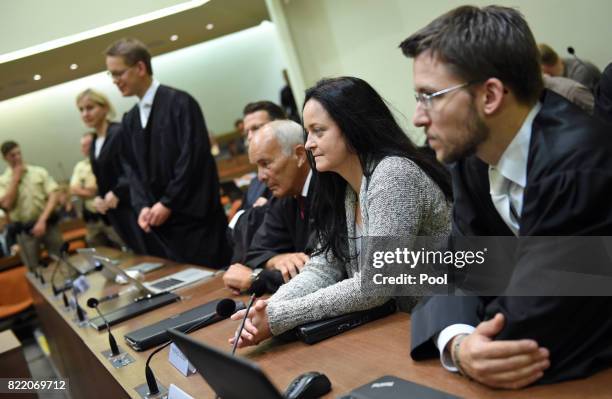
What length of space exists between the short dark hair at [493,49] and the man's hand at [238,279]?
4.31 feet

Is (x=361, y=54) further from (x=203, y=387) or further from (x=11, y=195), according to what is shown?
(x=203, y=387)

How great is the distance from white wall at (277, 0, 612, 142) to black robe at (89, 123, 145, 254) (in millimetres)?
2079

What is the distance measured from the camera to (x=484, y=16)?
115 centimetres

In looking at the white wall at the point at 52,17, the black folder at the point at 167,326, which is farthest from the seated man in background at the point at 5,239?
the black folder at the point at 167,326

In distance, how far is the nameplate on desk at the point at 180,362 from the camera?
1594 mm

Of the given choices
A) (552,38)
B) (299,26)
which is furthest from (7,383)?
(299,26)

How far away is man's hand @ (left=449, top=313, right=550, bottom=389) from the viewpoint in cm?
106

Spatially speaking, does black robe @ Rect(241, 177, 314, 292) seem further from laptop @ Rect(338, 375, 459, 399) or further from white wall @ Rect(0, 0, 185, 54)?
white wall @ Rect(0, 0, 185, 54)

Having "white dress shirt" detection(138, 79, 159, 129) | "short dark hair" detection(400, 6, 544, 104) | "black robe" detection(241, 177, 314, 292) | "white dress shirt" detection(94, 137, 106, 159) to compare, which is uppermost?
"white dress shirt" detection(138, 79, 159, 129)

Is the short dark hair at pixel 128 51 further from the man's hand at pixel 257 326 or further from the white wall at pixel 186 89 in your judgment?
the white wall at pixel 186 89

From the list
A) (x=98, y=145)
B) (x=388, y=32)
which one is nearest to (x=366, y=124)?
(x=98, y=145)

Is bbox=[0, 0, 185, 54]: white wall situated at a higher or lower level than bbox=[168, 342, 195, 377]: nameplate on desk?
higher

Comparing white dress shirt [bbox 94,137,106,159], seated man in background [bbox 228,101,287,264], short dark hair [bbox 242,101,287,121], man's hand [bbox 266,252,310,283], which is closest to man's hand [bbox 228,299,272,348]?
man's hand [bbox 266,252,310,283]

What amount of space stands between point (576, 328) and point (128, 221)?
161 inches
